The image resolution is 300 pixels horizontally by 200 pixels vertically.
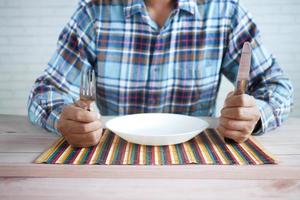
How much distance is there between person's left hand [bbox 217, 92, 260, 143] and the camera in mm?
945

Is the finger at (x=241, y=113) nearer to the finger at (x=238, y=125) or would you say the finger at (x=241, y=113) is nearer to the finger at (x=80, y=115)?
the finger at (x=238, y=125)

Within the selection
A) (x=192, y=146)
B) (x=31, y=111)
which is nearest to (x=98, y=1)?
(x=31, y=111)

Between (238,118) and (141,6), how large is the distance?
0.66m

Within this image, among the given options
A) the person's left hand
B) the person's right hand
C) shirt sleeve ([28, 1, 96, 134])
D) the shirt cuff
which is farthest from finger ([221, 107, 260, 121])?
shirt sleeve ([28, 1, 96, 134])

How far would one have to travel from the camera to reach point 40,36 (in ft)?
10.0

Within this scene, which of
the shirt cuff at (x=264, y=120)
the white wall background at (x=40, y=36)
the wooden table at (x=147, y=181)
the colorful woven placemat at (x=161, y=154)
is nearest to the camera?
the wooden table at (x=147, y=181)

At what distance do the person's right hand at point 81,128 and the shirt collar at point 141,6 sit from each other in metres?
0.60

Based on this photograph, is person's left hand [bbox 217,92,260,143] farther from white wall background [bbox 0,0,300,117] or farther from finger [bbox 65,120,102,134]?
white wall background [bbox 0,0,300,117]

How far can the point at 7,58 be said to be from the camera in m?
3.11

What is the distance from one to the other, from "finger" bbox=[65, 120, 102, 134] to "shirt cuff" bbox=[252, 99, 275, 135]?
459 millimetres

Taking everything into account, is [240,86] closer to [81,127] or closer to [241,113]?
[241,113]

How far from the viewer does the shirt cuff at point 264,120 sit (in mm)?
1071

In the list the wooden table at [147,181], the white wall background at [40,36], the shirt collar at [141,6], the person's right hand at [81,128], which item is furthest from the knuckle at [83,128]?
the white wall background at [40,36]

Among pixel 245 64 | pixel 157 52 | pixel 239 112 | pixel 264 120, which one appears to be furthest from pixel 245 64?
pixel 157 52
